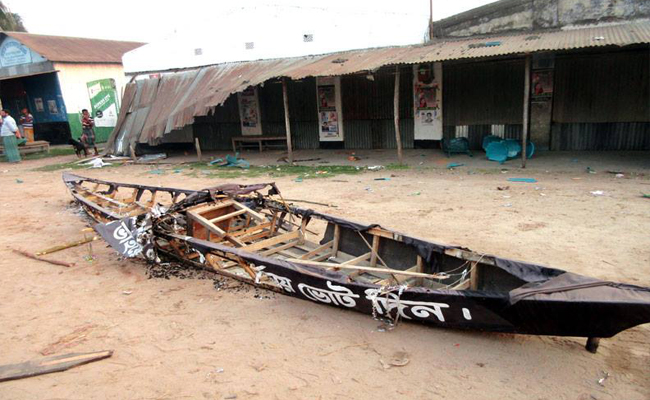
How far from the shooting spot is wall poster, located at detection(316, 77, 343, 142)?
1502 cm

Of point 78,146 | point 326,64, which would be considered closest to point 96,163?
point 78,146

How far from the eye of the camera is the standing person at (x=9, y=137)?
1694 centimetres

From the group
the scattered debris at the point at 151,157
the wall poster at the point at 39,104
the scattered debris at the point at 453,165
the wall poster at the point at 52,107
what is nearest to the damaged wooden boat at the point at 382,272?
the scattered debris at the point at 453,165

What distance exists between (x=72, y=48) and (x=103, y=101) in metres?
3.34

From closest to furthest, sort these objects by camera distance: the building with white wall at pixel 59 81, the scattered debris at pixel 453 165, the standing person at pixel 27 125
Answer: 1. the scattered debris at pixel 453 165
2. the standing person at pixel 27 125
3. the building with white wall at pixel 59 81

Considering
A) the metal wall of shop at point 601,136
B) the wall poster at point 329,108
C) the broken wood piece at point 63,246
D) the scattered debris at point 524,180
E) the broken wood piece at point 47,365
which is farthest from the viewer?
the wall poster at point 329,108

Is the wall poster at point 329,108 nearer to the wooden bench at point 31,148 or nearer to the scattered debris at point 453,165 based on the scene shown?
the scattered debris at point 453,165

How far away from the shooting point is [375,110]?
14695 mm

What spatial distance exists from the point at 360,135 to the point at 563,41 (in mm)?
7074

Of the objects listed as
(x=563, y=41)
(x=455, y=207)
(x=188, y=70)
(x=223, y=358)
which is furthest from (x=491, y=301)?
(x=188, y=70)

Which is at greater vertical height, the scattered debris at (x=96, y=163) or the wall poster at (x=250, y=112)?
the wall poster at (x=250, y=112)

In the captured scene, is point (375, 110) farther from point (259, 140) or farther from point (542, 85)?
point (542, 85)

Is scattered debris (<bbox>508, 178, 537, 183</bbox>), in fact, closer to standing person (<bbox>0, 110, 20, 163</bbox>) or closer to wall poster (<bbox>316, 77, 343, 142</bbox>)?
wall poster (<bbox>316, 77, 343, 142</bbox>)

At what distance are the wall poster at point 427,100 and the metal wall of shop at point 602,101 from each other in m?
3.18
